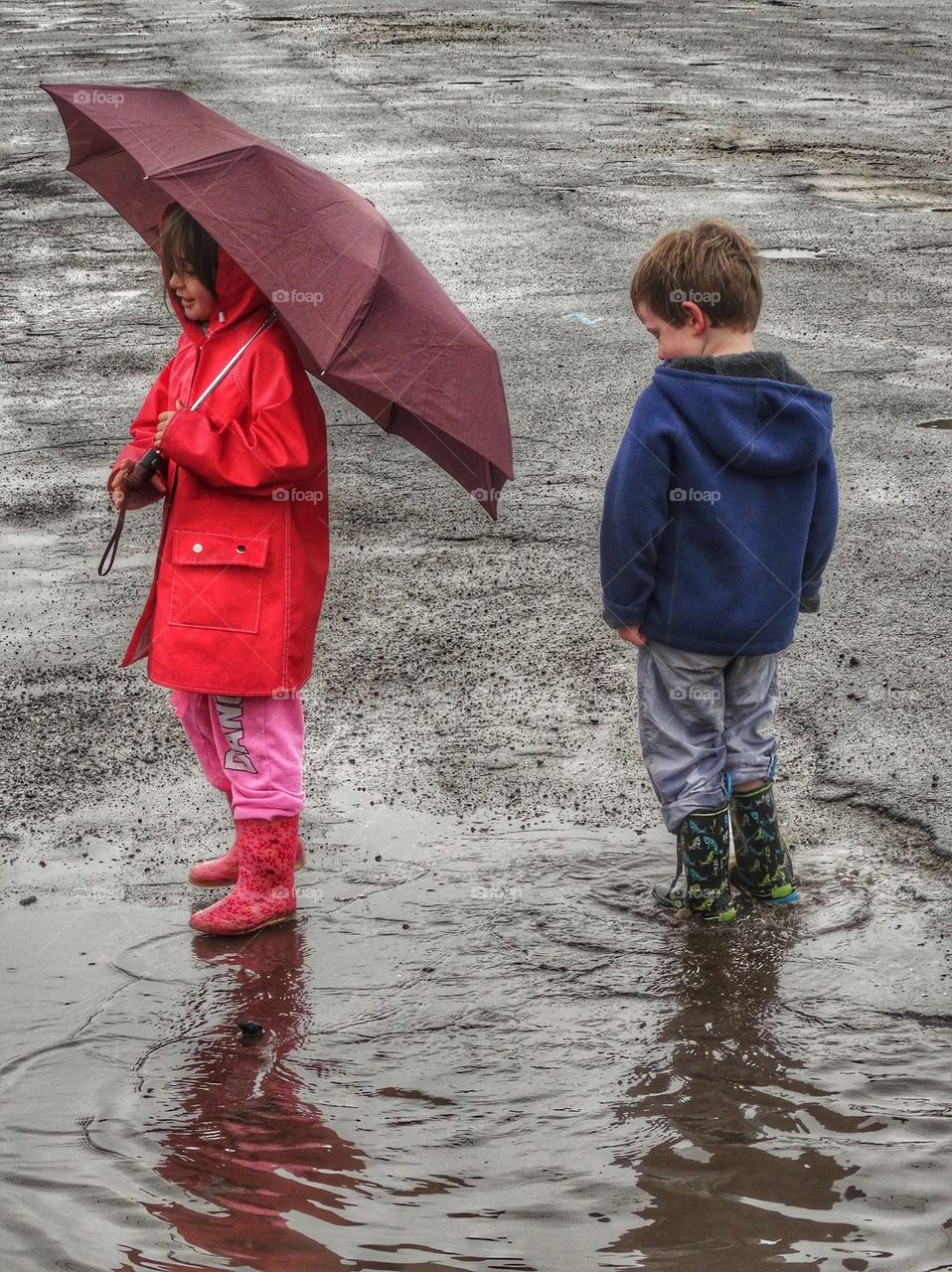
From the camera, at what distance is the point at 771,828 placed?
13.0ft

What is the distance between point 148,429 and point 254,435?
43cm

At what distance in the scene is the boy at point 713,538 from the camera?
3.65 meters

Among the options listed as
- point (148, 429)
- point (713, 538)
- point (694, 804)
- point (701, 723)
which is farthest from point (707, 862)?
point (148, 429)

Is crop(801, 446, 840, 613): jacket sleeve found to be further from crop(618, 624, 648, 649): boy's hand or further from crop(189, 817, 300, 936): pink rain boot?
crop(189, 817, 300, 936): pink rain boot

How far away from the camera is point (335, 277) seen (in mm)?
3590

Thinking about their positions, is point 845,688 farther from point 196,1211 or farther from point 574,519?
point 196,1211

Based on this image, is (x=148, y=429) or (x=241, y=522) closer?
(x=241, y=522)

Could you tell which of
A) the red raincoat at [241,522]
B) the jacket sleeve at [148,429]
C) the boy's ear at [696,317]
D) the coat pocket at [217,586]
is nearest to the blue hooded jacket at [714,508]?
the boy's ear at [696,317]

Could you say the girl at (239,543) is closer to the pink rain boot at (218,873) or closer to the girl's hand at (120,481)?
the girl's hand at (120,481)

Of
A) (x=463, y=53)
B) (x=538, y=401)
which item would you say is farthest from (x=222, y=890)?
(x=463, y=53)

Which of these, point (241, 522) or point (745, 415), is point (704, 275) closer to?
point (745, 415)

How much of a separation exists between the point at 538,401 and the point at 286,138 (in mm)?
7001

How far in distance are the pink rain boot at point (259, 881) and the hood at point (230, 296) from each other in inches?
46.5

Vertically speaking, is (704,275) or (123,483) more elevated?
(704,275)
